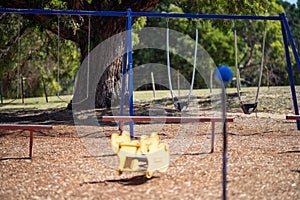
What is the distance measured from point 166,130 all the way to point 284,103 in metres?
5.98

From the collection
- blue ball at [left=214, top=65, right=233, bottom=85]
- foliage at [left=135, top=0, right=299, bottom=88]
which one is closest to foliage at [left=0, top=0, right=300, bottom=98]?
foliage at [left=135, top=0, right=299, bottom=88]

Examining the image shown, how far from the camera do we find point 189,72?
30.9 metres

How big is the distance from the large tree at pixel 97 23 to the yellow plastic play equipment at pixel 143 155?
21.6 feet

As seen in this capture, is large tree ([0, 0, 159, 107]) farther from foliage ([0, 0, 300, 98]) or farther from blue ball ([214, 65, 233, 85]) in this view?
blue ball ([214, 65, 233, 85])

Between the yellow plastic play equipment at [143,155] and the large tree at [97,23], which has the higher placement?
the large tree at [97,23]

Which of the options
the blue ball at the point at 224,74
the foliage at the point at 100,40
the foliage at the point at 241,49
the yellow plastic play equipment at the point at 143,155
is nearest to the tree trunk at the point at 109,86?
the foliage at the point at 100,40

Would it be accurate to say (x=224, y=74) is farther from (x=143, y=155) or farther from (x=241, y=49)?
(x=241, y=49)

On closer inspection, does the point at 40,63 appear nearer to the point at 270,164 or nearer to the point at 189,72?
the point at 189,72

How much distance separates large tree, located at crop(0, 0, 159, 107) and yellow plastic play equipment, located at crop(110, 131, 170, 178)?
659 cm

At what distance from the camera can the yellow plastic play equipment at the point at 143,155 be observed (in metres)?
5.11

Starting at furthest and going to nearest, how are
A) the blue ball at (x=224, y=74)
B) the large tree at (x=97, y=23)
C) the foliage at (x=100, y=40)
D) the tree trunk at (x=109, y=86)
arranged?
1. the tree trunk at (x=109, y=86)
2. the foliage at (x=100, y=40)
3. the large tree at (x=97, y=23)
4. the blue ball at (x=224, y=74)

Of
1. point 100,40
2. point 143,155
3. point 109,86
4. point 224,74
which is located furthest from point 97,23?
point 224,74

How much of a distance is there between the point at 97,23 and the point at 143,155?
7755 millimetres

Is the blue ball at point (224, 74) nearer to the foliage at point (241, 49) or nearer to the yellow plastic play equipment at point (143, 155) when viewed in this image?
the yellow plastic play equipment at point (143, 155)
